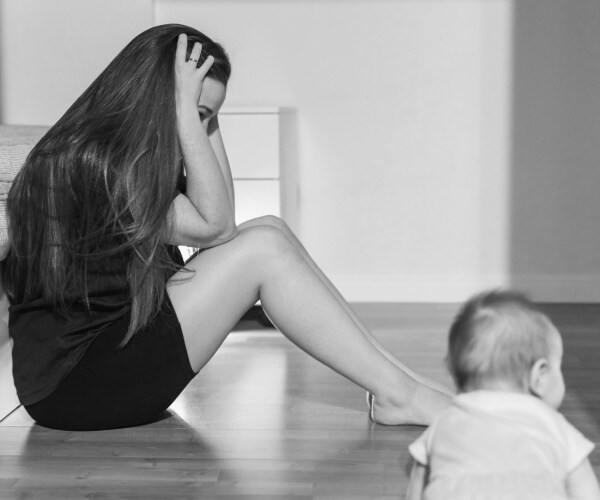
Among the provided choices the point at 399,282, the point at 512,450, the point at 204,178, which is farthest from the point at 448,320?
the point at 512,450

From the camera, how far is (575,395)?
261 centimetres

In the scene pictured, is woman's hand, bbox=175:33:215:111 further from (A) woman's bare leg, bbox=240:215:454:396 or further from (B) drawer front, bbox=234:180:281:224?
(B) drawer front, bbox=234:180:281:224

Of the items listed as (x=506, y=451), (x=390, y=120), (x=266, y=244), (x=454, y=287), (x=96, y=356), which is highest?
(x=390, y=120)

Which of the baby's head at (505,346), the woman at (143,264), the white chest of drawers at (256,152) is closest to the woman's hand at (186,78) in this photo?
the woman at (143,264)

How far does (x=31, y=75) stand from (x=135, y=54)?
2.07 m

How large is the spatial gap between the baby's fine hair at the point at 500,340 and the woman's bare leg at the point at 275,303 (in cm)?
78

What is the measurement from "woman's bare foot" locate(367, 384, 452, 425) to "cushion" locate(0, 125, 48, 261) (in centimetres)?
88

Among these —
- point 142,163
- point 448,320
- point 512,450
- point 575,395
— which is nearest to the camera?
point 512,450

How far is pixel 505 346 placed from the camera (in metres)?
1.41

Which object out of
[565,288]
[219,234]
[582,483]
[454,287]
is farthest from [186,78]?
[565,288]

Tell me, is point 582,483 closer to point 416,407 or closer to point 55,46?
point 416,407

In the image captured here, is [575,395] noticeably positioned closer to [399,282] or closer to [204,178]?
[204,178]

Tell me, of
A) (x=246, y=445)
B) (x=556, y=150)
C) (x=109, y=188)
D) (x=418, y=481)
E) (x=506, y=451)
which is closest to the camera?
(x=506, y=451)

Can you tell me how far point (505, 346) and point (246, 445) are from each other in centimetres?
94
